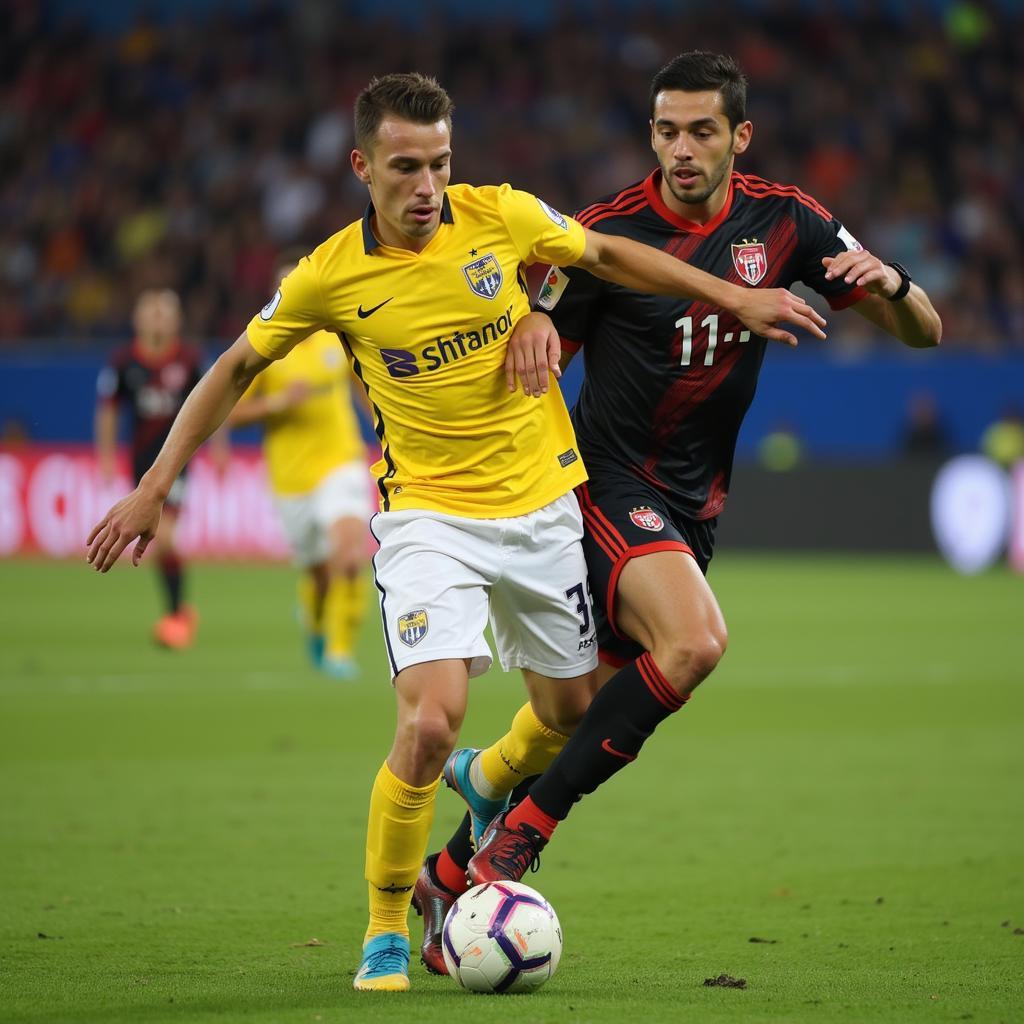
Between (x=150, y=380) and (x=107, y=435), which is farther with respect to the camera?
(x=107, y=435)

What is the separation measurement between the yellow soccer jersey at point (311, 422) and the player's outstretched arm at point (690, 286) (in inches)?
272

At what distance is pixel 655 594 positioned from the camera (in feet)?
16.5

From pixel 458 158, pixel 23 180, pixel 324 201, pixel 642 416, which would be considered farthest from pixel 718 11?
pixel 642 416

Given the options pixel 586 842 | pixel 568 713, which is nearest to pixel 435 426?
pixel 568 713

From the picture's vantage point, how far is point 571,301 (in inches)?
214

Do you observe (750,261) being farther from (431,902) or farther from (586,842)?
(586,842)

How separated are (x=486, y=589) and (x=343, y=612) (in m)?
6.83

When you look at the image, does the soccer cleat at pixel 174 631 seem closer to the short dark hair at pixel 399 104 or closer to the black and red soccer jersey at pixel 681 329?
the black and red soccer jersey at pixel 681 329

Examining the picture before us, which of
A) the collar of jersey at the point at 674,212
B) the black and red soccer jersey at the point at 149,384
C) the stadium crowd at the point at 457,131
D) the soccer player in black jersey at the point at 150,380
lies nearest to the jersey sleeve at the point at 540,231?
the collar of jersey at the point at 674,212

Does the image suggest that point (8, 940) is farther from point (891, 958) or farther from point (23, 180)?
point (23, 180)

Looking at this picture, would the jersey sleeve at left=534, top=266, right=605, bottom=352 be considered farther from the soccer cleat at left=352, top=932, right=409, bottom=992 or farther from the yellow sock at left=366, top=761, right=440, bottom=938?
the soccer cleat at left=352, top=932, right=409, bottom=992

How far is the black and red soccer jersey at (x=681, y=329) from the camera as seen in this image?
5426mm

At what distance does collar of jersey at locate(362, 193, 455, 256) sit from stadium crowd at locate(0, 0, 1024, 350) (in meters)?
17.8

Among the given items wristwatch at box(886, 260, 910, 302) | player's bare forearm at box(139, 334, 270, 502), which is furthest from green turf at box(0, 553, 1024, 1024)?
wristwatch at box(886, 260, 910, 302)
